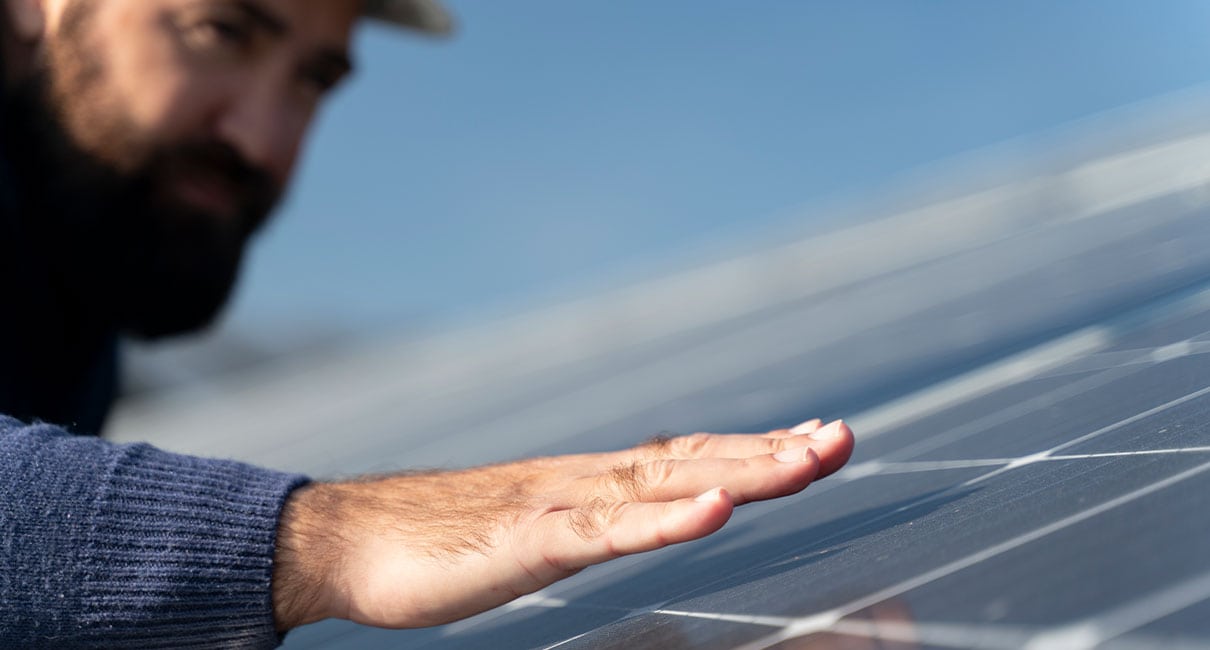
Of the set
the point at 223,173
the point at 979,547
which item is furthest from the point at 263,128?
the point at 979,547

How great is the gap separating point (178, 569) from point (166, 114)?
285 centimetres

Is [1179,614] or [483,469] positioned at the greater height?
[483,469]

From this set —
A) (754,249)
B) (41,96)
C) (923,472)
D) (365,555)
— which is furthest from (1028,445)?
(754,249)

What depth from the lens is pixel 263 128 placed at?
454cm

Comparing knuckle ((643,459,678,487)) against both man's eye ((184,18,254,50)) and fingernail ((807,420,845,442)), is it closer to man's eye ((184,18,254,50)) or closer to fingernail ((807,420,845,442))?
fingernail ((807,420,845,442))

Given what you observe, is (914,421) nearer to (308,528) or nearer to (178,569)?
(308,528)

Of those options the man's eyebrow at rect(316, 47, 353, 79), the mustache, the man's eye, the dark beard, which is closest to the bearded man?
the dark beard

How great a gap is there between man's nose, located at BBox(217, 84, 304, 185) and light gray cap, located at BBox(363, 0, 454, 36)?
682mm

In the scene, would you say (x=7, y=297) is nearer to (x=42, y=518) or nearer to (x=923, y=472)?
(x=42, y=518)

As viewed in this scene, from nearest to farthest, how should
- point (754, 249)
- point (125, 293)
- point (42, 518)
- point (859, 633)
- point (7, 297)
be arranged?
1. point (859, 633)
2. point (42, 518)
3. point (7, 297)
4. point (125, 293)
5. point (754, 249)

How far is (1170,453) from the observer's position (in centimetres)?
135

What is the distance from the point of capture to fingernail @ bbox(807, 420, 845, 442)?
62.5 inches

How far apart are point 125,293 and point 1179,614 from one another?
4062 mm

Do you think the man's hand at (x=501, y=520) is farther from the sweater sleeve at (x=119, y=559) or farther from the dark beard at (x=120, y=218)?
the dark beard at (x=120, y=218)
